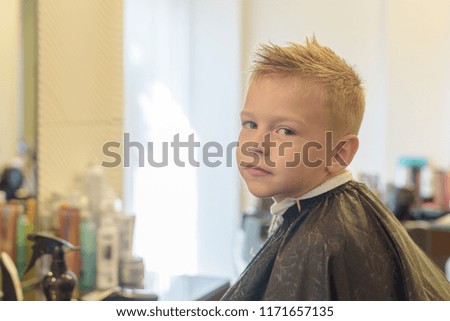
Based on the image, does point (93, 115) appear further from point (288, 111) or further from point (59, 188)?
→ point (288, 111)

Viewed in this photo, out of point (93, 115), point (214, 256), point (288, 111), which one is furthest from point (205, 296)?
point (93, 115)

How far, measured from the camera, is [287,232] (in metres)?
0.84

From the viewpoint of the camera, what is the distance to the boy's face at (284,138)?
0.82 m

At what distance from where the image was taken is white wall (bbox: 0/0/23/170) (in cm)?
132

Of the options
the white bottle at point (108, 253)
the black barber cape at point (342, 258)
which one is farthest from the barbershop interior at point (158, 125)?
the black barber cape at point (342, 258)

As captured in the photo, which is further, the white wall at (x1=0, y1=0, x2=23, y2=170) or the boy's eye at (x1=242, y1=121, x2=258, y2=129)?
the white wall at (x1=0, y1=0, x2=23, y2=170)

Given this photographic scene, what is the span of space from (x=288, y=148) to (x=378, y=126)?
341 millimetres

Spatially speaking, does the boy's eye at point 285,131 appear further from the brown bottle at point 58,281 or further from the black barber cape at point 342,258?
the brown bottle at point 58,281

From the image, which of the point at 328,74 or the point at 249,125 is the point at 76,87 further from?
the point at 328,74

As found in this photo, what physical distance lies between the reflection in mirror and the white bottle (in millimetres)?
238

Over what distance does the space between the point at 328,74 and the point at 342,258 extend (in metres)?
0.28

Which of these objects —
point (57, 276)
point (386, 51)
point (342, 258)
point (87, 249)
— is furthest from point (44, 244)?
point (386, 51)

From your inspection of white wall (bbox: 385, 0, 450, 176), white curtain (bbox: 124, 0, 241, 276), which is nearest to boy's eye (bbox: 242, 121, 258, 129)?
white curtain (bbox: 124, 0, 241, 276)

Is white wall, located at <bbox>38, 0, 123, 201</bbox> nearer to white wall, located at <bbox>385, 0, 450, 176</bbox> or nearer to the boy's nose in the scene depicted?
the boy's nose
